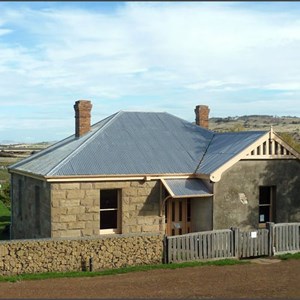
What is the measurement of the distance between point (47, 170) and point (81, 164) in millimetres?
1198

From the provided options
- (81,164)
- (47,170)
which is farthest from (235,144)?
(47,170)

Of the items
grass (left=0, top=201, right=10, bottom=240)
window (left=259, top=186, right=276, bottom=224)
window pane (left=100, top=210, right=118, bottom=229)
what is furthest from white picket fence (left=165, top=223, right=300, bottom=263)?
grass (left=0, top=201, right=10, bottom=240)

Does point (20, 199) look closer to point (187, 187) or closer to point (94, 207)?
point (94, 207)

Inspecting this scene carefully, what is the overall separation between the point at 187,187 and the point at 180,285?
5559 millimetres

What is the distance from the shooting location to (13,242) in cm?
1445

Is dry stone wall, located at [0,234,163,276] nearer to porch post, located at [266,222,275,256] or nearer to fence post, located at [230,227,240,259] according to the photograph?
fence post, located at [230,227,240,259]

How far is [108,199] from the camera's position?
18156 mm

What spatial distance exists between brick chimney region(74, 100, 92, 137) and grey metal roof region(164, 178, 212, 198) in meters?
4.81

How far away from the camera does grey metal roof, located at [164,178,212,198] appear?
17891 millimetres

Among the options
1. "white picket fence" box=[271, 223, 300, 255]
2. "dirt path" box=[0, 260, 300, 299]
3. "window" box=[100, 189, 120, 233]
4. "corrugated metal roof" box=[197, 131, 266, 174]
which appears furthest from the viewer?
"corrugated metal roof" box=[197, 131, 266, 174]

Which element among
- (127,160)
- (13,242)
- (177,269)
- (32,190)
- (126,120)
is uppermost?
(126,120)

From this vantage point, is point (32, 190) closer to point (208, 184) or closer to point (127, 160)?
point (127, 160)

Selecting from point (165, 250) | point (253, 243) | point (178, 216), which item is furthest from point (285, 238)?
point (165, 250)

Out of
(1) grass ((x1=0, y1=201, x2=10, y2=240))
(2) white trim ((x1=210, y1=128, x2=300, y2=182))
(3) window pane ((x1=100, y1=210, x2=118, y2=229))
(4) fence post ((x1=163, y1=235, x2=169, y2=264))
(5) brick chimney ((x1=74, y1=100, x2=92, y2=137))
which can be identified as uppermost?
(5) brick chimney ((x1=74, y1=100, x2=92, y2=137))
